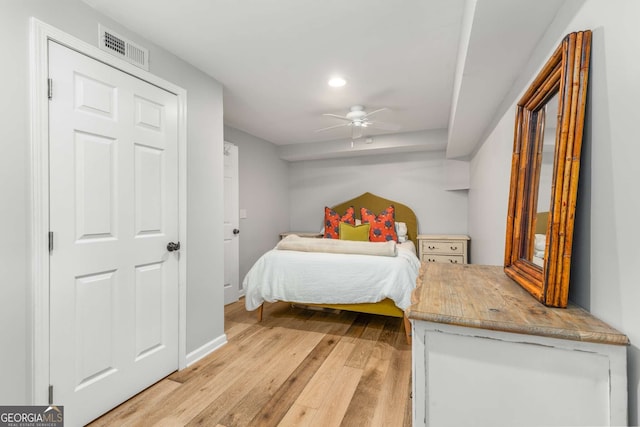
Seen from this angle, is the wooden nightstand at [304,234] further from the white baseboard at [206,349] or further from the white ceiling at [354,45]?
the white baseboard at [206,349]

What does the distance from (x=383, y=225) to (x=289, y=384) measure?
3060mm

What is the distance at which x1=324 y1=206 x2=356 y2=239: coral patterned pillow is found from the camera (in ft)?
15.9

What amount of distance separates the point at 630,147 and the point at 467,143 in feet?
9.76

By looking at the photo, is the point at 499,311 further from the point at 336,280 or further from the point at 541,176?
the point at 336,280

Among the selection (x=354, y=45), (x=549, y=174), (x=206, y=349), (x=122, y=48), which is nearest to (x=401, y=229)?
(x=354, y=45)

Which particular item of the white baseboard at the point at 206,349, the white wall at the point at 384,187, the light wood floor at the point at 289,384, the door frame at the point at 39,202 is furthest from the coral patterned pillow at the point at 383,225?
the door frame at the point at 39,202

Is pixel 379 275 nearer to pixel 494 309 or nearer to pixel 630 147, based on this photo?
pixel 494 309

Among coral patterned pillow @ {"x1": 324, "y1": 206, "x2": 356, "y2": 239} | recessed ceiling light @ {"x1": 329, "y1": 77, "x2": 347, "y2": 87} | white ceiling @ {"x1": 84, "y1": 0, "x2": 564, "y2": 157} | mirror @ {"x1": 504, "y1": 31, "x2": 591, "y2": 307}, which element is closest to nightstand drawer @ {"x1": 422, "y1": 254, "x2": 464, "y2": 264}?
coral patterned pillow @ {"x1": 324, "y1": 206, "x2": 356, "y2": 239}

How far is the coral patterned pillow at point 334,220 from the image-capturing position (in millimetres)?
4840

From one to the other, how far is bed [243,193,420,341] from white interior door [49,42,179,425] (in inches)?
40.9

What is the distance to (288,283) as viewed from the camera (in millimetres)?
2941

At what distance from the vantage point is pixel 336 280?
2.80 meters

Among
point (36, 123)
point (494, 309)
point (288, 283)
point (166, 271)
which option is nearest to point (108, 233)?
point (166, 271)

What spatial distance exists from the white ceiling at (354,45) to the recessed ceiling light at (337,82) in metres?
0.07
